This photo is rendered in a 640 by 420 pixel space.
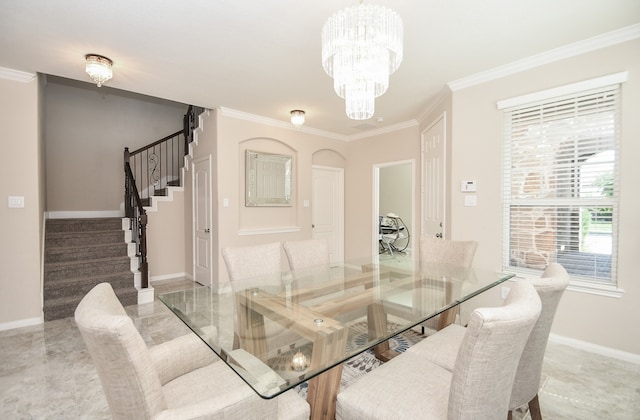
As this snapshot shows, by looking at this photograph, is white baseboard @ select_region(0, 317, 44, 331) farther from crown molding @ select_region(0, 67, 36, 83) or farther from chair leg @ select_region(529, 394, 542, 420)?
chair leg @ select_region(529, 394, 542, 420)

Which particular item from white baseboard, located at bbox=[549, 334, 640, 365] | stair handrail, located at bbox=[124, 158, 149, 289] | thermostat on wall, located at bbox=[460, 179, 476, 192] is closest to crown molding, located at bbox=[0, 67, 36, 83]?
stair handrail, located at bbox=[124, 158, 149, 289]

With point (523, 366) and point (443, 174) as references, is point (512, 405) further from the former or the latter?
point (443, 174)

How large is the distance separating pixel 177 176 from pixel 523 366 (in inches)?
237

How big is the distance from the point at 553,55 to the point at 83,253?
18.8 ft

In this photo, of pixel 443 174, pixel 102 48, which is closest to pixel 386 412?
pixel 443 174

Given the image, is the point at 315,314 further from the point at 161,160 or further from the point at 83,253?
the point at 161,160

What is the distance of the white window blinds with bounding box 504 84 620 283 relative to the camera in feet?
7.95

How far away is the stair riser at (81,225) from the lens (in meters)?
4.27

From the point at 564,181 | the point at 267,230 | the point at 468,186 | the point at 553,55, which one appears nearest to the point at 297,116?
the point at 267,230

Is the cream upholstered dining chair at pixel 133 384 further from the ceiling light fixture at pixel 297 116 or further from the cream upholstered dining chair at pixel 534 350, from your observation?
the ceiling light fixture at pixel 297 116

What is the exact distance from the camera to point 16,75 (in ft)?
9.60

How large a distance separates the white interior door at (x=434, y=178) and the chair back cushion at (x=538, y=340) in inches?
87.9

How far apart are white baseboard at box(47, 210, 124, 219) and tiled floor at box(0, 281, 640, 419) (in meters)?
2.69

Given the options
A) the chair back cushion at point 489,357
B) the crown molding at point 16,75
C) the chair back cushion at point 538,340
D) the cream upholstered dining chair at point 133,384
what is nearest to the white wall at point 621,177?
the chair back cushion at point 538,340
